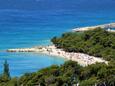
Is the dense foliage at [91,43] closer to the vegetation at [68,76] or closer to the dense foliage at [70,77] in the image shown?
the vegetation at [68,76]

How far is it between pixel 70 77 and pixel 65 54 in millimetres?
21993

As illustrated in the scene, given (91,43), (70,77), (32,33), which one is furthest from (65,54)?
(32,33)

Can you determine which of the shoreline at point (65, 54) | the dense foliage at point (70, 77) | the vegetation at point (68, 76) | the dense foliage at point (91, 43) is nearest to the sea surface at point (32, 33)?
the shoreline at point (65, 54)

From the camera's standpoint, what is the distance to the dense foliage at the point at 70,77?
36844mm

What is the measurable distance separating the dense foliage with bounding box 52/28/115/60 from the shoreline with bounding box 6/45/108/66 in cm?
74

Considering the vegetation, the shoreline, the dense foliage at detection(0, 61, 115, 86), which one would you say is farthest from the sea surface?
the dense foliage at detection(0, 61, 115, 86)

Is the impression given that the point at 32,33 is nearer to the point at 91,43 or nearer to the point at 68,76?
the point at 91,43

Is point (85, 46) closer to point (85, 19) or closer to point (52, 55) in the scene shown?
point (52, 55)

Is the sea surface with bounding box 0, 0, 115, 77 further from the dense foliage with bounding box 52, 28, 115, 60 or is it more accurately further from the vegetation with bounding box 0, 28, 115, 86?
the vegetation with bounding box 0, 28, 115, 86

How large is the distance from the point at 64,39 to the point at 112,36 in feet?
17.3

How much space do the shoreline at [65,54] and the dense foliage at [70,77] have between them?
13.8 meters

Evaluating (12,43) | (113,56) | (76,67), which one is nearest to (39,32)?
(12,43)

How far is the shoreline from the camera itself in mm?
55034

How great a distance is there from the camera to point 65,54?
59656mm
